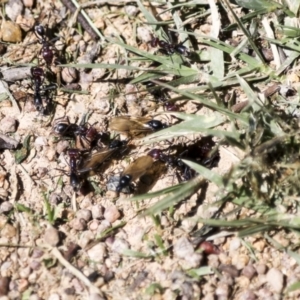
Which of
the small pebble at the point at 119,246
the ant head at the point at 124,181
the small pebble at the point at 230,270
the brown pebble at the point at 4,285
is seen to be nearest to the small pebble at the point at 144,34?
the ant head at the point at 124,181

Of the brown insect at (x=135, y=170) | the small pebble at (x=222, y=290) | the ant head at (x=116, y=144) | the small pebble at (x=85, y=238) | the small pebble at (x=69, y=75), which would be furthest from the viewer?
the small pebble at (x=69, y=75)

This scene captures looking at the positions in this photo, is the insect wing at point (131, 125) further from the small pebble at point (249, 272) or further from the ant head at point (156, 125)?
the small pebble at point (249, 272)

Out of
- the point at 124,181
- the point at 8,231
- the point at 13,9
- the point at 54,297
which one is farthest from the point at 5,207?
the point at 13,9

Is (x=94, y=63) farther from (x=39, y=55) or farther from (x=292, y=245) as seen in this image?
(x=292, y=245)

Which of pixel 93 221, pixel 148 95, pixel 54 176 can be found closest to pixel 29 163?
pixel 54 176

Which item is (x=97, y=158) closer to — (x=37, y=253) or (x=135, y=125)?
(x=135, y=125)

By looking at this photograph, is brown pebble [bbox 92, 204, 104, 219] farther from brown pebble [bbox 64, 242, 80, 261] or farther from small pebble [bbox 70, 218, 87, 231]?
brown pebble [bbox 64, 242, 80, 261]
